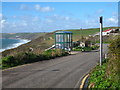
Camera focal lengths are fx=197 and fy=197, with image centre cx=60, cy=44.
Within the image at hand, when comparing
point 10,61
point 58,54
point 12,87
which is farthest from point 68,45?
point 12,87

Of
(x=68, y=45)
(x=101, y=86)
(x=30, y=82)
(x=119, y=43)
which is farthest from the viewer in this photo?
(x=68, y=45)

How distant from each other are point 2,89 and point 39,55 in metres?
12.4

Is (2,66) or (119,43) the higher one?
(119,43)

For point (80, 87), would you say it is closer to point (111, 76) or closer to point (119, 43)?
point (111, 76)

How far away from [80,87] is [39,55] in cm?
1235

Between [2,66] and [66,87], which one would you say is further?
[2,66]

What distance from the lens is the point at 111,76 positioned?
970 centimetres

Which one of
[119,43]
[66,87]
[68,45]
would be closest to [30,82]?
[66,87]

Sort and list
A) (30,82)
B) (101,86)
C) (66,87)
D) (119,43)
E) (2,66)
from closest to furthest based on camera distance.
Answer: (101,86) → (66,87) → (30,82) → (119,43) → (2,66)

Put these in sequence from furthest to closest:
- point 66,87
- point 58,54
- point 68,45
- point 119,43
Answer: point 68,45 < point 58,54 < point 119,43 < point 66,87

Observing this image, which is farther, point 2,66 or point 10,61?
point 10,61

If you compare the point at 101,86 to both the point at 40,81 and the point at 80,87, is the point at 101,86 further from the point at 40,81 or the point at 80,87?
the point at 40,81

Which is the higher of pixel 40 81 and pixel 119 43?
pixel 119 43

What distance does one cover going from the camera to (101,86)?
8.77m
